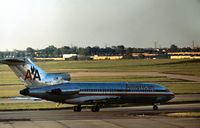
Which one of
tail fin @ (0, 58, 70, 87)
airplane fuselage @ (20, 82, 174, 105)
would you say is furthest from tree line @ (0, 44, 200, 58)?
airplane fuselage @ (20, 82, 174, 105)

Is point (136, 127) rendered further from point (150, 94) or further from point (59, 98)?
point (150, 94)

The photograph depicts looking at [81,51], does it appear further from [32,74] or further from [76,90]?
[76,90]

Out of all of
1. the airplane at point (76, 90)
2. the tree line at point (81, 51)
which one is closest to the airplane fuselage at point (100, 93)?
the airplane at point (76, 90)

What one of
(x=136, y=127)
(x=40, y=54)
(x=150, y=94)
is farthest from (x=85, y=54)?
(x=136, y=127)

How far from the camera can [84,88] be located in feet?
161

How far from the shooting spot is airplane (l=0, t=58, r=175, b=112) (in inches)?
1857

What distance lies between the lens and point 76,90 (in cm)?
4834

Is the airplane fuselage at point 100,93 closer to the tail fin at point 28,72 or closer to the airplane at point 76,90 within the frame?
the airplane at point 76,90

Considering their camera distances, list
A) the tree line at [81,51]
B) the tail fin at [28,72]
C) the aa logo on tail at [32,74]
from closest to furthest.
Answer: the tail fin at [28,72]
the aa logo on tail at [32,74]
the tree line at [81,51]

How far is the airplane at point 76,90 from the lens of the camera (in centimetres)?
4716

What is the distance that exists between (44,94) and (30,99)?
1570cm

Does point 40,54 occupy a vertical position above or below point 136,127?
above

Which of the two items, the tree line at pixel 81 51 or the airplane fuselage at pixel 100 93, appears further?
the tree line at pixel 81 51

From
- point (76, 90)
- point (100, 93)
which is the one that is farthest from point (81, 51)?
point (76, 90)
